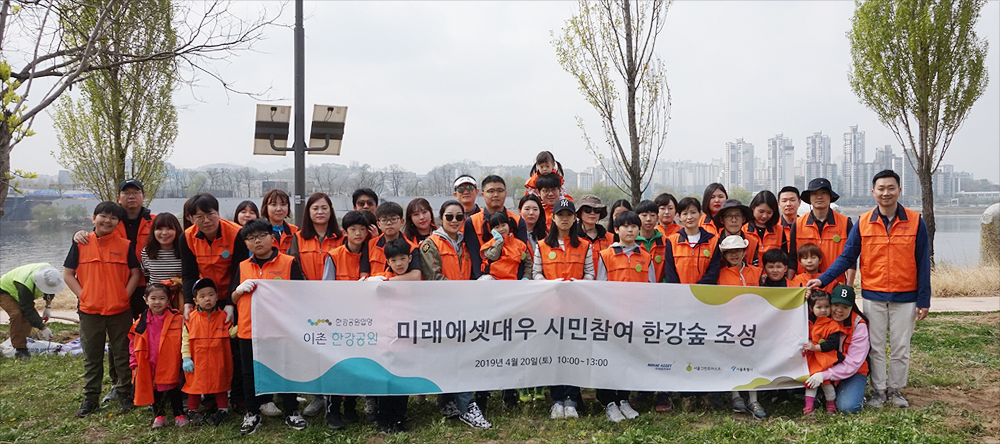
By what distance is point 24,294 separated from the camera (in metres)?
→ 7.40

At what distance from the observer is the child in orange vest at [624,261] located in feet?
16.5

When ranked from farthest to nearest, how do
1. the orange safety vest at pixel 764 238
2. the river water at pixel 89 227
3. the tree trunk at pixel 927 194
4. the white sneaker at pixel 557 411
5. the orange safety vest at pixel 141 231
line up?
the river water at pixel 89 227, the tree trunk at pixel 927 194, the orange safety vest at pixel 764 238, the orange safety vest at pixel 141 231, the white sneaker at pixel 557 411

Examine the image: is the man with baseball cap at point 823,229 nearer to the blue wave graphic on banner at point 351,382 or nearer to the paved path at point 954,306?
the blue wave graphic on banner at point 351,382

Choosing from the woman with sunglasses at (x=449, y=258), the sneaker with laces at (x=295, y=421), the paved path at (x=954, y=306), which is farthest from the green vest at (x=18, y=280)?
the woman with sunglasses at (x=449, y=258)

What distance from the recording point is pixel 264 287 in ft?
15.8

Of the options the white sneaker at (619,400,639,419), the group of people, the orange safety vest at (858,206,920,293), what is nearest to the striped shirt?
the group of people

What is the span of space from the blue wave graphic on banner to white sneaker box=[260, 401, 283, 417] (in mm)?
361

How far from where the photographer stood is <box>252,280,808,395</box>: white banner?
4805 millimetres

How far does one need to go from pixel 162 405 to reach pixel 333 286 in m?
1.77

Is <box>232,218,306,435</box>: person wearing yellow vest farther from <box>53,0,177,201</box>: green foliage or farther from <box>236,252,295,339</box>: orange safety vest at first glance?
<box>53,0,177,201</box>: green foliage

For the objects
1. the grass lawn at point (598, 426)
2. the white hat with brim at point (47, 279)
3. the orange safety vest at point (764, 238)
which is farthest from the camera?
the white hat with brim at point (47, 279)

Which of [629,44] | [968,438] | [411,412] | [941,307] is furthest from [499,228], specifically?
[941,307]

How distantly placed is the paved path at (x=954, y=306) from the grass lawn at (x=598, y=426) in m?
4.96

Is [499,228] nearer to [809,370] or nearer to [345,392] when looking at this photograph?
[345,392]
